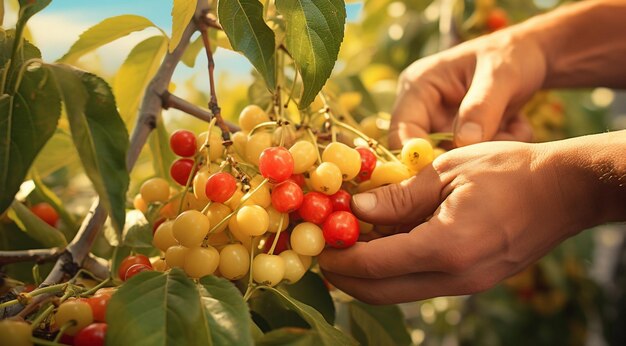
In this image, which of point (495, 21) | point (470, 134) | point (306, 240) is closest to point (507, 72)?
point (470, 134)

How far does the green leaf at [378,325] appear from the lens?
27.1 inches

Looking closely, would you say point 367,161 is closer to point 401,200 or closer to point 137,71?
point 401,200

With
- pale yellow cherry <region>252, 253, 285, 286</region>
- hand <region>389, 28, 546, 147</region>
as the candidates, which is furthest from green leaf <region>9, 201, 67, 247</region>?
hand <region>389, 28, 546, 147</region>

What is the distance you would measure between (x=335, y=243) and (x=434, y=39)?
3.41ft

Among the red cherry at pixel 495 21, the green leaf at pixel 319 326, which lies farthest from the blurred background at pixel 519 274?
the green leaf at pixel 319 326

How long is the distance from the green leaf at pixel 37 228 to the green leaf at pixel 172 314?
222 mm

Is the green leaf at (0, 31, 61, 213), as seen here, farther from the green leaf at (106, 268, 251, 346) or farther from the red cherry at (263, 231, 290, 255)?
the red cherry at (263, 231, 290, 255)

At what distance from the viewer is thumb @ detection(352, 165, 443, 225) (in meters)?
0.55

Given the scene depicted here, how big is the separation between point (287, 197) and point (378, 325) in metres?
0.26

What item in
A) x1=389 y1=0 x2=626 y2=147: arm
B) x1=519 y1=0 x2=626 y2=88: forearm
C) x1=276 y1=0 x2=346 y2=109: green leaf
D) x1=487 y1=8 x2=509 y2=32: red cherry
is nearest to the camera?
x1=276 y1=0 x2=346 y2=109: green leaf

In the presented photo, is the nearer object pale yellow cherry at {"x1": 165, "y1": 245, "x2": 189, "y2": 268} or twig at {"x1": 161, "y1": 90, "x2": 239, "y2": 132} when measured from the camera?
pale yellow cherry at {"x1": 165, "y1": 245, "x2": 189, "y2": 268}

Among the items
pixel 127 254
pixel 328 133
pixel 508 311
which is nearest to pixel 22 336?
pixel 127 254

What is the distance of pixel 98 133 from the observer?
1.38ft

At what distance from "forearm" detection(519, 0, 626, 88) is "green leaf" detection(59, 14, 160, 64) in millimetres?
582
